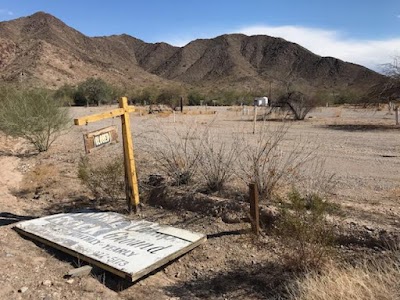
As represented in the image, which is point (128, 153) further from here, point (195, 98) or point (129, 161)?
point (195, 98)

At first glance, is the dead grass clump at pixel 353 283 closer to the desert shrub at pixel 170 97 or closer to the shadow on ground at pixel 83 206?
the shadow on ground at pixel 83 206

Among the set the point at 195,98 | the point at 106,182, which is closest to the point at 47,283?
the point at 106,182

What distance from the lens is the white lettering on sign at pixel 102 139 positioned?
24.4 feet

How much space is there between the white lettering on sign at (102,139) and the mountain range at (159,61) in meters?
70.4

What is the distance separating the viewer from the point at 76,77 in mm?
88125

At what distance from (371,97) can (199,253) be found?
73.7 ft

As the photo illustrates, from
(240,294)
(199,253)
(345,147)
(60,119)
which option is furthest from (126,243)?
(60,119)

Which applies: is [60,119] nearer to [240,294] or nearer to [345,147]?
[345,147]

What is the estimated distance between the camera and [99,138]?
751cm

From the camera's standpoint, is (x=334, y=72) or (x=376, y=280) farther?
(x=334, y=72)

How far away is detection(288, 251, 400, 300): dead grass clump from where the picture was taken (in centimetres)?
423

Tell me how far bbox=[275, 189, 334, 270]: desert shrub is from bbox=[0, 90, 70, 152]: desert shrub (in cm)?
1273

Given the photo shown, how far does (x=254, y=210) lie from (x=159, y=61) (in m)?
148

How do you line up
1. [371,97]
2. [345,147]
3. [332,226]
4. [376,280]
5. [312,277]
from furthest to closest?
[371,97] → [345,147] → [332,226] → [312,277] → [376,280]
